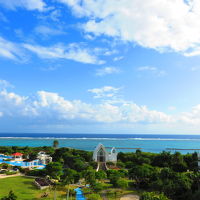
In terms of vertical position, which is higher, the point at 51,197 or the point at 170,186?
the point at 170,186

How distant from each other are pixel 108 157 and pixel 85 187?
20.0 meters

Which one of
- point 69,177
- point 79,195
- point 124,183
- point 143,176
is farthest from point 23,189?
point 143,176

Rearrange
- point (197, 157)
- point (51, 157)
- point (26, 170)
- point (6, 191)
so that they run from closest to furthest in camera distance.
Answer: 1. point (6, 191)
2. point (26, 170)
3. point (197, 157)
4. point (51, 157)

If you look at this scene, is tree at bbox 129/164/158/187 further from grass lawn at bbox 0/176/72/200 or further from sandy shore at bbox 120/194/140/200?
grass lawn at bbox 0/176/72/200

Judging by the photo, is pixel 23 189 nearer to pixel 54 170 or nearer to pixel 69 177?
pixel 54 170

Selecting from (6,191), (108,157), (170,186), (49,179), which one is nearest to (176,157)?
(108,157)

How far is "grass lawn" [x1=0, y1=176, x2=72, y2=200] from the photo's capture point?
23.7m

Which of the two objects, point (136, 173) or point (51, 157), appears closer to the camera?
point (136, 173)

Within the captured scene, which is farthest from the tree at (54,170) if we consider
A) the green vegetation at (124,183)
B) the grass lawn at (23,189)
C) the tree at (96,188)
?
the tree at (96,188)

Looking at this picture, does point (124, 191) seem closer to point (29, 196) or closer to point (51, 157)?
point (29, 196)

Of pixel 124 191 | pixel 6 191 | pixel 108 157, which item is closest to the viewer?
pixel 6 191

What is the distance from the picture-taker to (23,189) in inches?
1046

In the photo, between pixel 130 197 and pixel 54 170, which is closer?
pixel 130 197

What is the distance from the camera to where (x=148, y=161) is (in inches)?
1752
